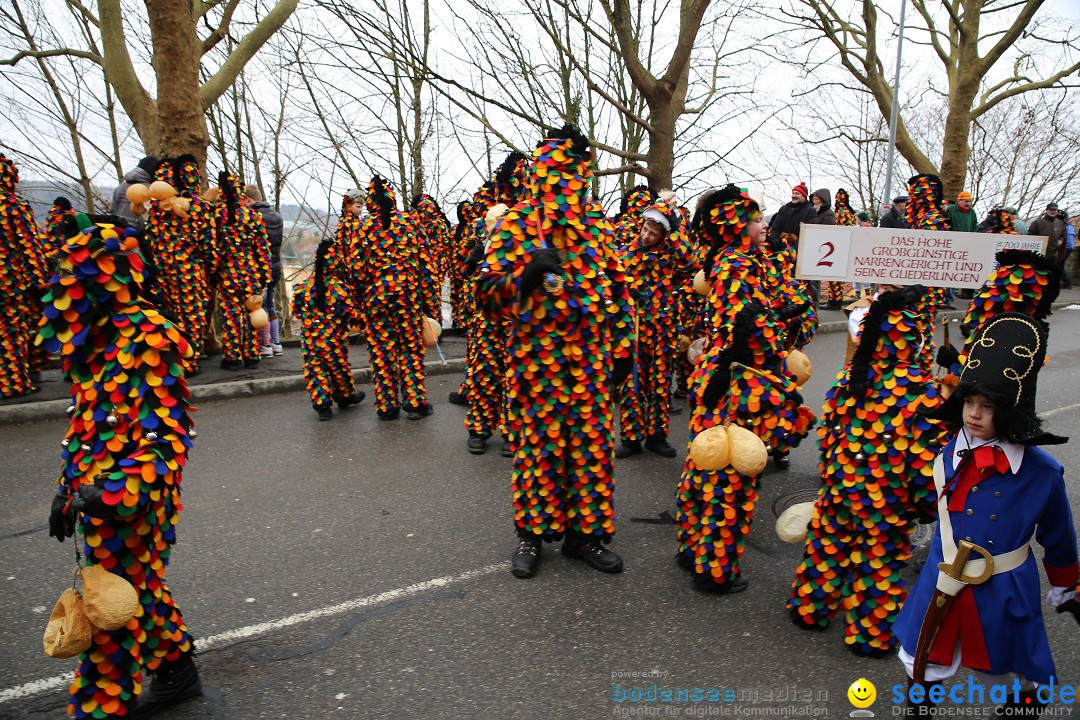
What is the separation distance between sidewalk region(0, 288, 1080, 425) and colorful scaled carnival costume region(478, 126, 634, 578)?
17.1ft

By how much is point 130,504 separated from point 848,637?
2943 millimetres

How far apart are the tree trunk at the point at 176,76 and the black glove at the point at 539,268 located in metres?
7.28

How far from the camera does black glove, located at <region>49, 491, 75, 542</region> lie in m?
2.45

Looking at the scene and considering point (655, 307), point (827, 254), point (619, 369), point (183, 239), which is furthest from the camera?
point (183, 239)

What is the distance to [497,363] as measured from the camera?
237 inches

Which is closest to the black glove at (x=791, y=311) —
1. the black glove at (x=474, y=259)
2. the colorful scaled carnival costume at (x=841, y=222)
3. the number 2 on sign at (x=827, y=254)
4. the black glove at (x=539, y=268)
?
the number 2 on sign at (x=827, y=254)

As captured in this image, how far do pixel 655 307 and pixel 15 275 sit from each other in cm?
629

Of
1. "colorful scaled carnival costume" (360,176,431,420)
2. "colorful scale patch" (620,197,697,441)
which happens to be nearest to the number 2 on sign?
"colorful scale patch" (620,197,697,441)

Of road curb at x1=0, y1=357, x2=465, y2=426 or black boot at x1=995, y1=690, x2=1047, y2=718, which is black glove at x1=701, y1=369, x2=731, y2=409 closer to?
black boot at x1=995, y1=690, x2=1047, y2=718

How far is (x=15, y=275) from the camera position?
6.91m

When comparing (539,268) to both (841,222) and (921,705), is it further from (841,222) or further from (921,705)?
(841,222)

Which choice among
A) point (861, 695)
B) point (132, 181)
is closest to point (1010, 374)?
point (861, 695)

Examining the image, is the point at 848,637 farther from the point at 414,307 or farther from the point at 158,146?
the point at 158,146

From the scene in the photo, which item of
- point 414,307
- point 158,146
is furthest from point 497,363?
point 158,146
